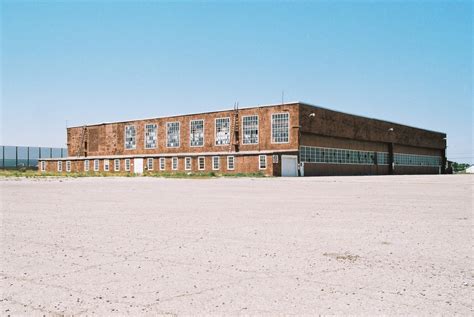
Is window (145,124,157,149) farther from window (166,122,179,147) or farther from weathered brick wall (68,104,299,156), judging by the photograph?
window (166,122,179,147)

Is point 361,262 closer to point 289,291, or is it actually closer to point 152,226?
point 289,291

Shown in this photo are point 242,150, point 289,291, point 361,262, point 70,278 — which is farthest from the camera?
point 242,150

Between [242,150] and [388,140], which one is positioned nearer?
[242,150]

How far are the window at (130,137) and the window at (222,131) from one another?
14955 millimetres

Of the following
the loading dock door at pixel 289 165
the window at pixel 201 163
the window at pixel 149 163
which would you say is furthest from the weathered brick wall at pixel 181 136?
the window at pixel 201 163

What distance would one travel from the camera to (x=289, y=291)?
429cm

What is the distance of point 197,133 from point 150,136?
336 inches

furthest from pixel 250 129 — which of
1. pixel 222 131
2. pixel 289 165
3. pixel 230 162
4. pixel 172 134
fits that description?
pixel 172 134

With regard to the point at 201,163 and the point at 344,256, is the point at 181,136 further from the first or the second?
the point at 344,256

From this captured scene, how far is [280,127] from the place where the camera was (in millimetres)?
48688

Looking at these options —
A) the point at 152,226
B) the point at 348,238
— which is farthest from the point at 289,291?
the point at 152,226

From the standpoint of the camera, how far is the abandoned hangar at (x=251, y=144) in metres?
48.1

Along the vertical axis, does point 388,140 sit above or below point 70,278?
above

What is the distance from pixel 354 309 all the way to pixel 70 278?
9.53ft
